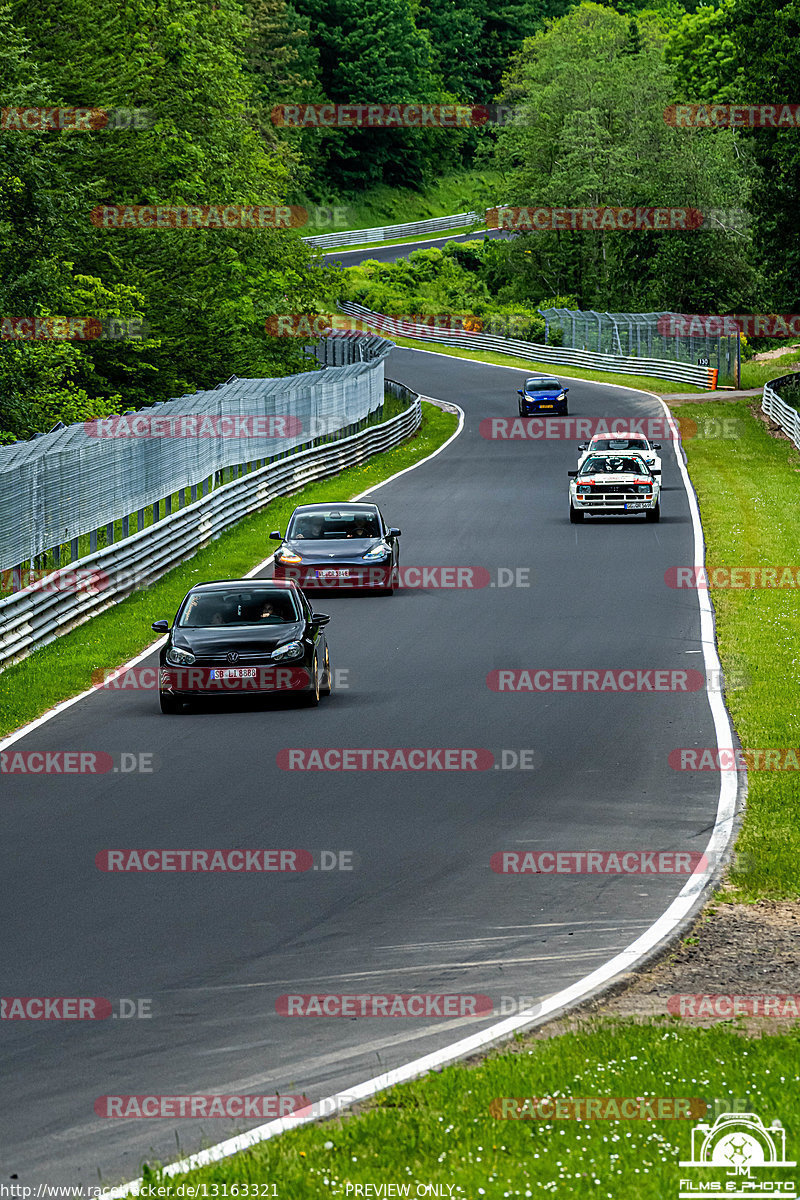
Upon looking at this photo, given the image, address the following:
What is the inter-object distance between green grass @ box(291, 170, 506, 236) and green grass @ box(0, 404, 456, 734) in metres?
92.5

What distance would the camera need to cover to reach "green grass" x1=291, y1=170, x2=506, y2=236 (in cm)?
13212

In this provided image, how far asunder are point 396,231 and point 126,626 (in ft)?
361

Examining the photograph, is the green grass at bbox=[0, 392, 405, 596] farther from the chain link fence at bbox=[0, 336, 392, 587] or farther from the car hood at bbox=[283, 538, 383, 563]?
the car hood at bbox=[283, 538, 383, 563]

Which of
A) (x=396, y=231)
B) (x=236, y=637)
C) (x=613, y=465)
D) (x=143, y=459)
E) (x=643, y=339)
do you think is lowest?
(x=236, y=637)

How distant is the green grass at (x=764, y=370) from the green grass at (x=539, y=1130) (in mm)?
66946

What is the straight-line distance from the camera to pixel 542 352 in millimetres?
91125

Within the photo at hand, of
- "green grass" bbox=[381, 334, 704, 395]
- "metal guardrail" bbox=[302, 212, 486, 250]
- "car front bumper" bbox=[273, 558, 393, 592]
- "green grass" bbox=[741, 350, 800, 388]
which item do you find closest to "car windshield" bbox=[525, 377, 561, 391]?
"green grass" bbox=[381, 334, 704, 395]

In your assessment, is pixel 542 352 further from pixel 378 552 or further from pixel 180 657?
pixel 180 657

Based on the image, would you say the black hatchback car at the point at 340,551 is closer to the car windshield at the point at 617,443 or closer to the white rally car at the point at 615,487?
the white rally car at the point at 615,487

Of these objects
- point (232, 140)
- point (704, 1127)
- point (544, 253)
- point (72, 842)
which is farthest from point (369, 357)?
point (704, 1127)

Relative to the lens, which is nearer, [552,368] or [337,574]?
[337,574]

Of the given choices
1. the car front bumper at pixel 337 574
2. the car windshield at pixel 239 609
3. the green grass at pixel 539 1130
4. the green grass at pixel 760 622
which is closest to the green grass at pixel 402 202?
the green grass at pixel 760 622

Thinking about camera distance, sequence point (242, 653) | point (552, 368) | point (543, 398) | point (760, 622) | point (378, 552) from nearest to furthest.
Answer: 1. point (242, 653)
2. point (760, 622)
3. point (378, 552)
4. point (543, 398)
5. point (552, 368)

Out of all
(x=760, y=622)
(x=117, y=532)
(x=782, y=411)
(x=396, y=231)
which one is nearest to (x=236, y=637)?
(x=760, y=622)
